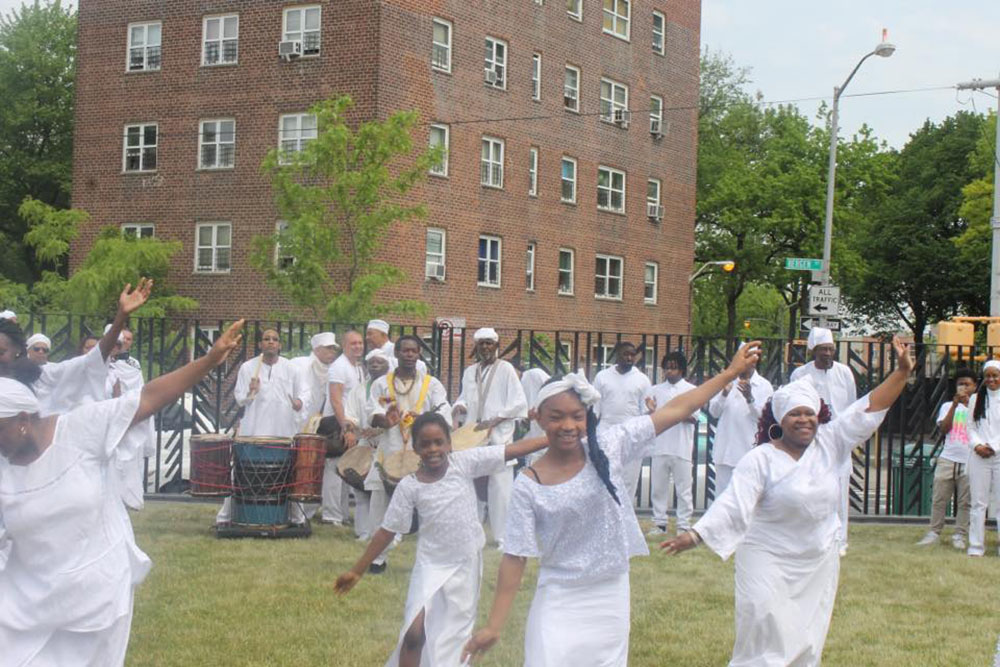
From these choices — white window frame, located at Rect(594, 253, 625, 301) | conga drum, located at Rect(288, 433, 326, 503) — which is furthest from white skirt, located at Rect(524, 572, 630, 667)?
white window frame, located at Rect(594, 253, 625, 301)

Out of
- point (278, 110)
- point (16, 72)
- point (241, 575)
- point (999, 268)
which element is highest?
point (16, 72)

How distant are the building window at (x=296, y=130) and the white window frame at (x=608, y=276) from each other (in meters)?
10.8

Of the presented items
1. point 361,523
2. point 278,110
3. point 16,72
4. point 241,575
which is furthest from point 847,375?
point 16,72

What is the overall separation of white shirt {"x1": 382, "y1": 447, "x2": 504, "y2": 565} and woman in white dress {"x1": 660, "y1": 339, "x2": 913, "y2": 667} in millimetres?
1373

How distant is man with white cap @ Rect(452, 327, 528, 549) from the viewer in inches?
520

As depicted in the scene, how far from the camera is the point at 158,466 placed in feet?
52.9

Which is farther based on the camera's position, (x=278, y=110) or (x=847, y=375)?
(x=278, y=110)

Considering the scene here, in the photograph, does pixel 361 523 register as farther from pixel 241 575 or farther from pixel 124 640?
pixel 124 640

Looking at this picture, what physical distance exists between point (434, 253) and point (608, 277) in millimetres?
8358

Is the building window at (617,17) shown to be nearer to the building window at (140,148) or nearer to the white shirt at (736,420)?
the building window at (140,148)

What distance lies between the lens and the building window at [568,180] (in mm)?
40844

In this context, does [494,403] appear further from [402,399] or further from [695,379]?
[695,379]

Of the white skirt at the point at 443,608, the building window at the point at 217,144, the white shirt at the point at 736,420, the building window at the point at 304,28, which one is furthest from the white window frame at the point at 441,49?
the white skirt at the point at 443,608

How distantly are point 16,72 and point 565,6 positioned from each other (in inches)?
817
